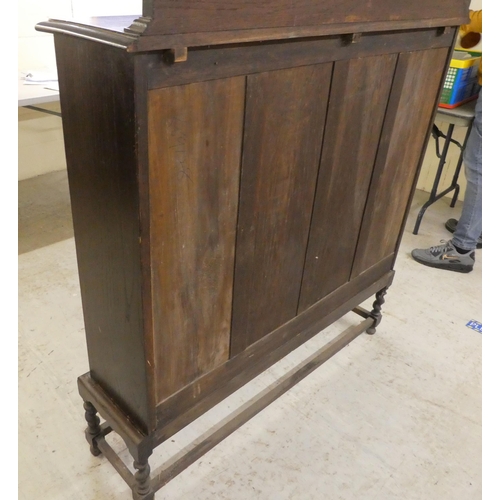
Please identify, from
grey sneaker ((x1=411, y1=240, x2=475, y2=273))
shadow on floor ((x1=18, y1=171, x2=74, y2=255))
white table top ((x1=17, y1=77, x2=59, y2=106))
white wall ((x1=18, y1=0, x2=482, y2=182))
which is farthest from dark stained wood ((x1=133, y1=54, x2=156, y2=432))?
white wall ((x1=18, y1=0, x2=482, y2=182))

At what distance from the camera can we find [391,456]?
1.60 metres

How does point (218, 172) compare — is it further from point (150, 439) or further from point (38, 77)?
point (38, 77)

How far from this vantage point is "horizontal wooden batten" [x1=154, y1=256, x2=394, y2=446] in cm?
126

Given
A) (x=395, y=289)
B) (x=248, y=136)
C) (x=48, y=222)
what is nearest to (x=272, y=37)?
(x=248, y=136)

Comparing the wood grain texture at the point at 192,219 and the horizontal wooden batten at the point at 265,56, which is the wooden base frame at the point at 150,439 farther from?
the horizontal wooden batten at the point at 265,56

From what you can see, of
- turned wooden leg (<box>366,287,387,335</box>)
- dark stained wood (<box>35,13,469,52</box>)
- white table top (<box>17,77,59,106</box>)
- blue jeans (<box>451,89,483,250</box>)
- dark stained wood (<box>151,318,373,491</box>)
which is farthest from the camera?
blue jeans (<box>451,89,483,250</box>)

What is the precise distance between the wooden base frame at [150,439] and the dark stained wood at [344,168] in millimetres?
351

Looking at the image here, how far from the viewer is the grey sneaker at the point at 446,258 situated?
263 centimetres

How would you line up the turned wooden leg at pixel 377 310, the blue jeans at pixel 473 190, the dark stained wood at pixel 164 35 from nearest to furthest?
the dark stained wood at pixel 164 35 < the turned wooden leg at pixel 377 310 < the blue jeans at pixel 473 190

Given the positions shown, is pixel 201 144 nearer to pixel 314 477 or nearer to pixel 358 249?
pixel 358 249

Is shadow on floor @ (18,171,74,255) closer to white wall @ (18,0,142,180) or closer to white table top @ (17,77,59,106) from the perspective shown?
white wall @ (18,0,142,180)

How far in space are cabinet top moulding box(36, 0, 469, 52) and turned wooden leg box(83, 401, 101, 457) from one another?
3.40ft

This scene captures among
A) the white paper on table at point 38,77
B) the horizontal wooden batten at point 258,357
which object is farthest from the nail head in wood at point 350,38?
the white paper on table at point 38,77

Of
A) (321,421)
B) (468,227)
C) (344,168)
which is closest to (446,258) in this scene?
(468,227)
